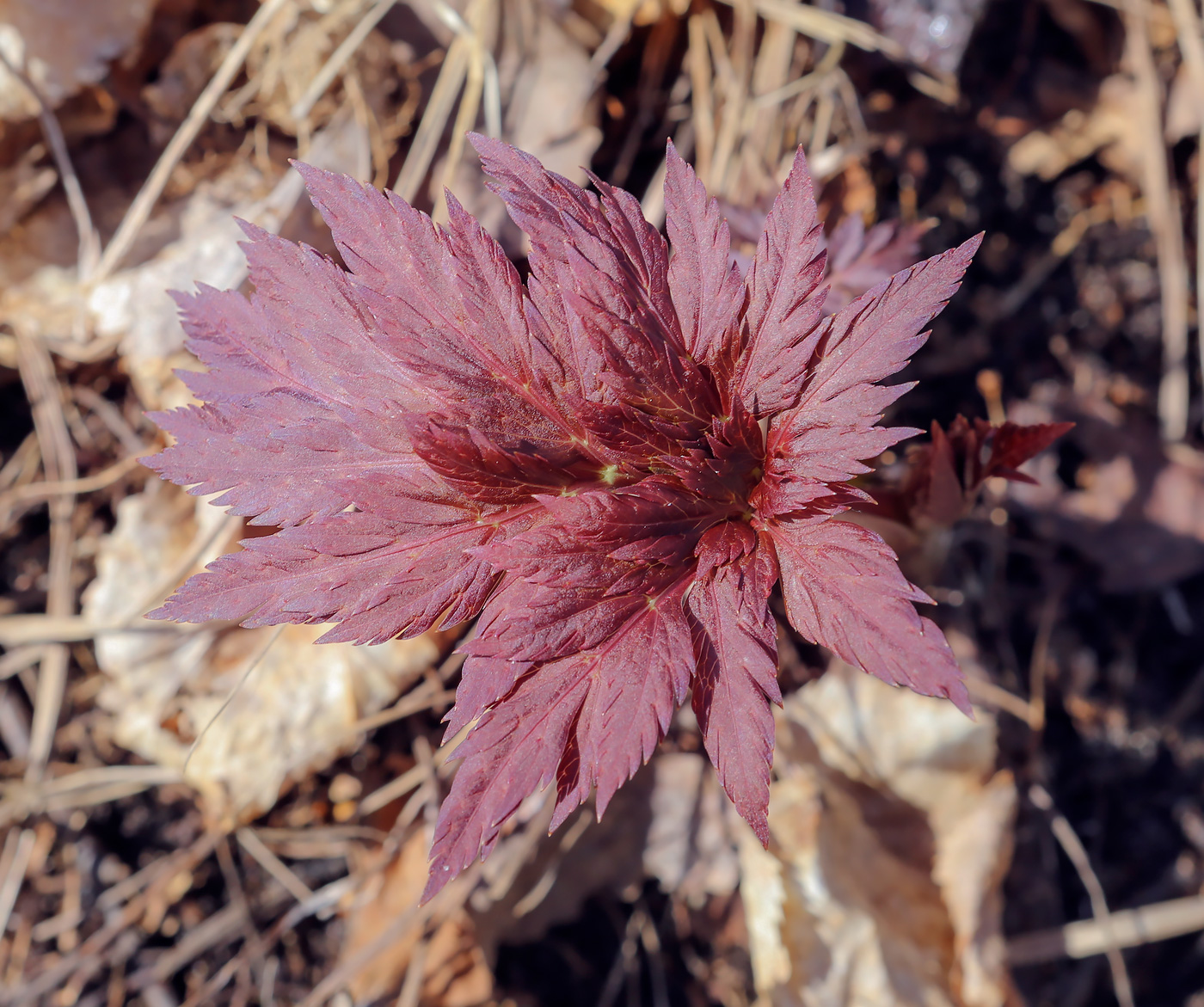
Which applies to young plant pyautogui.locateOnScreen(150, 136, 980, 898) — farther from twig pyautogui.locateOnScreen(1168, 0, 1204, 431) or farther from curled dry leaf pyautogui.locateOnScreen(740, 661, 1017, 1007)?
twig pyautogui.locateOnScreen(1168, 0, 1204, 431)

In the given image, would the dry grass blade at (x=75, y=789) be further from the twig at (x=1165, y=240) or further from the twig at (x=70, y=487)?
the twig at (x=1165, y=240)

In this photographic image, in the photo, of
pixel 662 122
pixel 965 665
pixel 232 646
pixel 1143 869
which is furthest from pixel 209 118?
pixel 1143 869

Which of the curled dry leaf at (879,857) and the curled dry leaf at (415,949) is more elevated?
the curled dry leaf at (879,857)

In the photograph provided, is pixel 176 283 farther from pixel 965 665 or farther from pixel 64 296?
pixel 965 665

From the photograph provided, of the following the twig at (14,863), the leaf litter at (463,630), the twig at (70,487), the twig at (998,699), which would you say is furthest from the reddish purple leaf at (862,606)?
the twig at (14,863)

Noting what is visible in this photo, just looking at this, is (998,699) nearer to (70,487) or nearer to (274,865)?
(274,865)

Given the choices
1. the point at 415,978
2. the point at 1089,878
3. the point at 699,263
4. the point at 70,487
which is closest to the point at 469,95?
the point at 699,263
